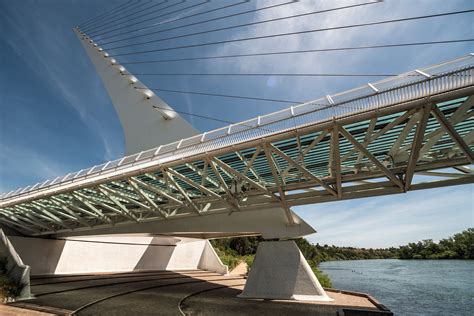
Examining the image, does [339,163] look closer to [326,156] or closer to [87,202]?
[326,156]

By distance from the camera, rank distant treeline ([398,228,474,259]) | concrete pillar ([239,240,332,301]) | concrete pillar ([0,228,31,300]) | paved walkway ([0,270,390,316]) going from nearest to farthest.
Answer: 1. paved walkway ([0,270,390,316])
2. concrete pillar ([239,240,332,301])
3. concrete pillar ([0,228,31,300])
4. distant treeline ([398,228,474,259])

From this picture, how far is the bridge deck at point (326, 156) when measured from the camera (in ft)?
29.0

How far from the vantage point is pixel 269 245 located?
16.2 m

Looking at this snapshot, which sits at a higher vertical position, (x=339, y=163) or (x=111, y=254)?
(x=339, y=163)

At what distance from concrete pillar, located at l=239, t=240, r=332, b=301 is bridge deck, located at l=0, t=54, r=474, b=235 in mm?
2081

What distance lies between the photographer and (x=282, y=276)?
1518cm

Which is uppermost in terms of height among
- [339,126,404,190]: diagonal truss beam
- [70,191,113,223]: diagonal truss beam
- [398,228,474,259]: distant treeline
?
[398,228,474,259]: distant treeline

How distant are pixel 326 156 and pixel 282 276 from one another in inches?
275

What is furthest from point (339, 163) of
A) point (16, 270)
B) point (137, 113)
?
point (137, 113)

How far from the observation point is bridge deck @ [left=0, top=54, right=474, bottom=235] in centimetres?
885

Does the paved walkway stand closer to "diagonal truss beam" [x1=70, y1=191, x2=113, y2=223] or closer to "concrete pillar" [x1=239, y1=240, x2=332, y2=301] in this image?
"concrete pillar" [x1=239, y1=240, x2=332, y2=301]

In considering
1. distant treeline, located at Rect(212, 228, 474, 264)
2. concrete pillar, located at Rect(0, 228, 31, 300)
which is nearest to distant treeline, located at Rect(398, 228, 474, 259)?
distant treeline, located at Rect(212, 228, 474, 264)

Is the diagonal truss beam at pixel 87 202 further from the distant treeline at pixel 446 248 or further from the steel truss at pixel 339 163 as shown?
the distant treeline at pixel 446 248

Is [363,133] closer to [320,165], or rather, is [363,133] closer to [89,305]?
[320,165]
